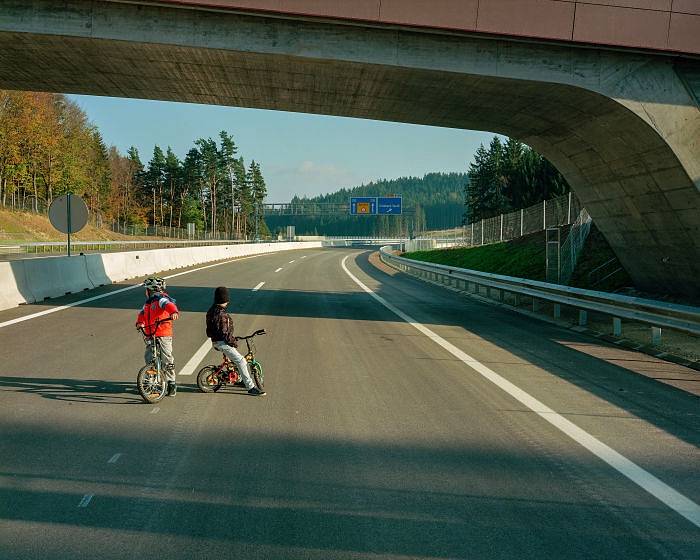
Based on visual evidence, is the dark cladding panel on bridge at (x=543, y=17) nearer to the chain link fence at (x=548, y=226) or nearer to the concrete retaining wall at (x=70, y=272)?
the chain link fence at (x=548, y=226)

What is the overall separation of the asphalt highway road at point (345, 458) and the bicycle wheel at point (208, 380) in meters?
0.20

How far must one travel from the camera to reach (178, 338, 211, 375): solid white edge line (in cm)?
899

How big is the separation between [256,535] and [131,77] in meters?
12.7

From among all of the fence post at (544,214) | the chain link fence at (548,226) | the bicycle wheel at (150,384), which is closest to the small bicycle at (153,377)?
the bicycle wheel at (150,384)

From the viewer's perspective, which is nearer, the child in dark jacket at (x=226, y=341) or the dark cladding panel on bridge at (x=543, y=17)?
the child in dark jacket at (x=226, y=341)

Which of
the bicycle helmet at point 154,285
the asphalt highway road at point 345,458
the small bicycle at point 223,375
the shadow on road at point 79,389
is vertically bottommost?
the shadow on road at point 79,389

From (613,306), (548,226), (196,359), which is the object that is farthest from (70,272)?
(548,226)

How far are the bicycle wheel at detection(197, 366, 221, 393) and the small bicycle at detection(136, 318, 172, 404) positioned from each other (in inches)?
16.0

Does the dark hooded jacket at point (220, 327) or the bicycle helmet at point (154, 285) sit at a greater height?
the bicycle helmet at point (154, 285)

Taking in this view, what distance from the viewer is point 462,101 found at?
47.3 ft

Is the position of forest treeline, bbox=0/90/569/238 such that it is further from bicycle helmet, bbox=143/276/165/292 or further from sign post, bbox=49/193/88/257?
bicycle helmet, bbox=143/276/165/292

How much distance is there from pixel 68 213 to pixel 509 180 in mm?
72108

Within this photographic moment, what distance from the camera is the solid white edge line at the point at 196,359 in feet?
29.5

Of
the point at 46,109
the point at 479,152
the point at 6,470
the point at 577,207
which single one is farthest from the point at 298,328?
the point at 479,152
